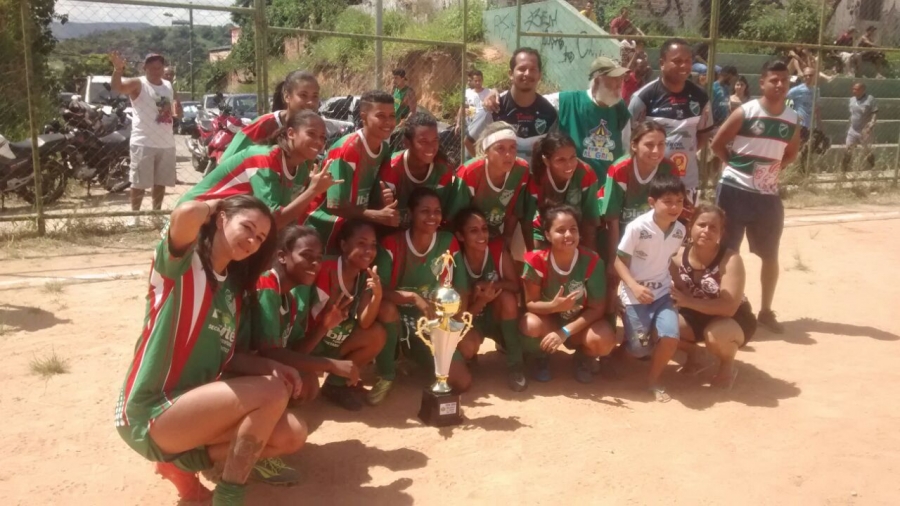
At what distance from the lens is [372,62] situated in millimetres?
17531

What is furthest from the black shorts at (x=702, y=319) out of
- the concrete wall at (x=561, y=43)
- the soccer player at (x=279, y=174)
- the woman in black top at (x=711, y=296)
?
the concrete wall at (x=561, y=43)

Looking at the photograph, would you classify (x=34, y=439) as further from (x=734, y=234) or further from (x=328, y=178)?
(x=734, y=234)

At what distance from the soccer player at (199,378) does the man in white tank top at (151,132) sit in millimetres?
5633

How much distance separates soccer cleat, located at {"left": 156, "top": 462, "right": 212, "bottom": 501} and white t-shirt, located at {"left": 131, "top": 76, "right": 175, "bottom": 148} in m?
5.55

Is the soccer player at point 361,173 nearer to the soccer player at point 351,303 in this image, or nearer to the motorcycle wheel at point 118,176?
the soccer player at point 351,303

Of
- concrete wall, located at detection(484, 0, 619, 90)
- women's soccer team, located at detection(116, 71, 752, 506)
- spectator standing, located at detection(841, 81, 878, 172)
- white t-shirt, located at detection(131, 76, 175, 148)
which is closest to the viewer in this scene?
women's soccer team, located at detection(116, 71, 752, 506)

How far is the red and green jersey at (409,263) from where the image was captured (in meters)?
4.24

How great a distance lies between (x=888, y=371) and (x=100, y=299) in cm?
527

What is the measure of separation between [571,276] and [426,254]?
0.83 meters

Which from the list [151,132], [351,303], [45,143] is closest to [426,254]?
[351,303]

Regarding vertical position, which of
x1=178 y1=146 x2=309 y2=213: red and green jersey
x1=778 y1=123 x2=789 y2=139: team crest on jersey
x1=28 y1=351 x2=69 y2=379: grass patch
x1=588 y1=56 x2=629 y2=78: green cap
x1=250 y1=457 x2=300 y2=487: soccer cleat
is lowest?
x1=250 y1=457 x2=300 y2=487: soccer cleat

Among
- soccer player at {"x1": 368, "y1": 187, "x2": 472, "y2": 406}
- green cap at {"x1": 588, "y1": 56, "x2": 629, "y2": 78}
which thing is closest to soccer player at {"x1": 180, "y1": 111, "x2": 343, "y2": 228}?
soccer player at {"x1": 368, "y1": 187, "x2": 472, "y2": 406}

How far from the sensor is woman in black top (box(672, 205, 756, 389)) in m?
4.42

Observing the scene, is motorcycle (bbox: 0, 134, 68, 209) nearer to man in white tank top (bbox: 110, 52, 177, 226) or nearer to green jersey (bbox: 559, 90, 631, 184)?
man in white tank top (bbox: 110, 52, 177, 226)
